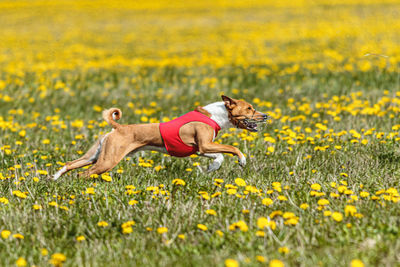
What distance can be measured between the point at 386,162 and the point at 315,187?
54.2 inches

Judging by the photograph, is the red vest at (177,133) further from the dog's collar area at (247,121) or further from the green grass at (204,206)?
the green grass at (204,206)

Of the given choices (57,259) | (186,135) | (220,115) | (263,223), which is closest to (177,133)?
(186,135)

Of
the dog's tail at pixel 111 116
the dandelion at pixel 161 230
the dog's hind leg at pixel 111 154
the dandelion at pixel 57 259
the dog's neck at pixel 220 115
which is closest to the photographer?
the dandelion at pixel 57 259

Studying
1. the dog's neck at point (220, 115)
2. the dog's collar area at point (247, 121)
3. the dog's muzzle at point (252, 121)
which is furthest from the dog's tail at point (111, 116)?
the dog's muzzle at point (252, 121)

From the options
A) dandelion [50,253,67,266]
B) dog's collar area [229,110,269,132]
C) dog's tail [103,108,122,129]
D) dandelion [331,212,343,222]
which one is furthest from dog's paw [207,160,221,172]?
dandelion [50,253,67,266]

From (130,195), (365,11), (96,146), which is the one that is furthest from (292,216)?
(365,11)

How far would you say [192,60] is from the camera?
12.5 m

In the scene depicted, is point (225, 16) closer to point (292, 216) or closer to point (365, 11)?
point (365, 11)

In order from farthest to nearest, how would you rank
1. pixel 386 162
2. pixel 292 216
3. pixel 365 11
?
1. pixel 365 11
2. pixel 386 162
3. pixel 292 216

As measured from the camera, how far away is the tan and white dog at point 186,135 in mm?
4215

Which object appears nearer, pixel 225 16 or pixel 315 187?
pixel 315 187

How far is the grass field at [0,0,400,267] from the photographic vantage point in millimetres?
2964

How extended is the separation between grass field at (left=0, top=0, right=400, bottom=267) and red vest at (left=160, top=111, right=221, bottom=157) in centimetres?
29

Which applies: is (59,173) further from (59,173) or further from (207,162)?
(207,162)
